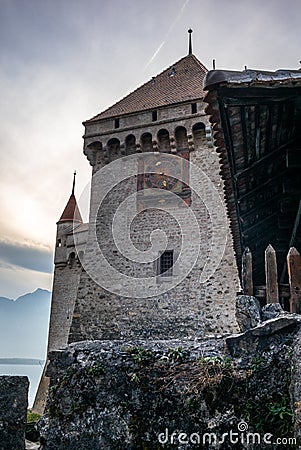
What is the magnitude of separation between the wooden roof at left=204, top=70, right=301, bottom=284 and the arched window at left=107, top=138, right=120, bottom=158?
35.6 ft

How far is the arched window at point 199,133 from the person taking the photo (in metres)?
15.7

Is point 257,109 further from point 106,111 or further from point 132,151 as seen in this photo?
point 106,111

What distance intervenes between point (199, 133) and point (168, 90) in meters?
3.07

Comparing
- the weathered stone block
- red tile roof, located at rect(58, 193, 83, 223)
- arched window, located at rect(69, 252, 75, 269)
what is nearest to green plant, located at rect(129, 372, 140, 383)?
the weathered stone block

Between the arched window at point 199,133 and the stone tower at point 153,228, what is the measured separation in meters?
0.04

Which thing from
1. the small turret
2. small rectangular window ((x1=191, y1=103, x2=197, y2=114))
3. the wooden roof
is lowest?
the wooden roof

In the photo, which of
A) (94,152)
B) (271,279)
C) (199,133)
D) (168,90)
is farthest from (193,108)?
(271,279)

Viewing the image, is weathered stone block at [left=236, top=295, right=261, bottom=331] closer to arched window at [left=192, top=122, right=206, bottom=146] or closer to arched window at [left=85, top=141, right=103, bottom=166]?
arched window at [left=192, top=122, right=206, bottom=146]

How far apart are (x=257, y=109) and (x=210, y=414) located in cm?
246

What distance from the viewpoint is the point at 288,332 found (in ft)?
8.76

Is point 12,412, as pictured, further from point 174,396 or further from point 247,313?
point 247,313

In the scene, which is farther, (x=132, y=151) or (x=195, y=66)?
(x=195, y=66)

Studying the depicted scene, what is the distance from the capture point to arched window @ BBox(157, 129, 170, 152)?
1620 cm

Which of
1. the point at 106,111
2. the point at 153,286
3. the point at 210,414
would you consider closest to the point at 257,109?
the point at 210,414
